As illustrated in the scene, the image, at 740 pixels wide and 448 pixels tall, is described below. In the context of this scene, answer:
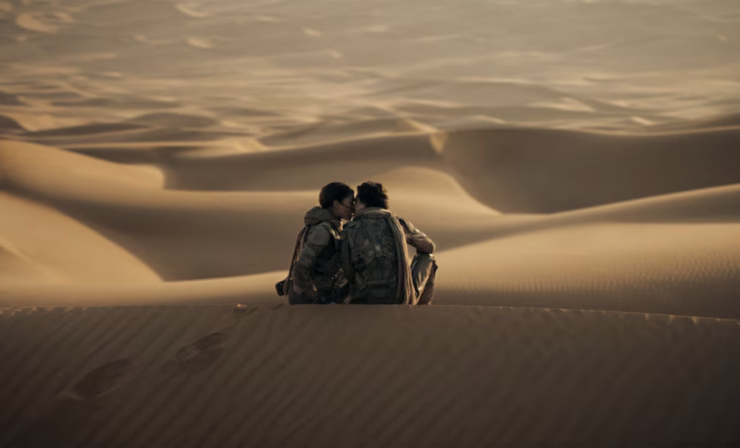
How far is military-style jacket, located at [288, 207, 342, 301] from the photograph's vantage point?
16.8 ft

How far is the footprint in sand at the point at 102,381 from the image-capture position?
191 inches

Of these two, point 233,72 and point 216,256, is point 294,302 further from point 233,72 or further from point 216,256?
point 233,72

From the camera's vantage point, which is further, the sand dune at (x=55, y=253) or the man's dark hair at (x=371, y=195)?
the sand dune at (x=55, y=253)

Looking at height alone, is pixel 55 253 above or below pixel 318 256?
below

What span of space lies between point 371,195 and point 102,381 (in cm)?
204

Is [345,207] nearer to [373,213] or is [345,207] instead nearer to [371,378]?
[373,213]

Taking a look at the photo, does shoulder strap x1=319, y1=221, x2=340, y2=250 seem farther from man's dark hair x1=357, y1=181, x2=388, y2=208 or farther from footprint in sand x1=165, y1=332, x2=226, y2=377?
footprint in sand x1=165, y1=332, x2=226, y2=377

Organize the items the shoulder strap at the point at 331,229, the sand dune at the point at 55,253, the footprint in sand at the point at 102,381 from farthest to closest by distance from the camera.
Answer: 1. the sand dune at the point at 55,253
2. the shoulder strap at the point at 331,229
3. the footprint in sand at the point at 102,381

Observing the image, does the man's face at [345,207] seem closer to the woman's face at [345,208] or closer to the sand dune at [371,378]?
the woman's face at [345,208]

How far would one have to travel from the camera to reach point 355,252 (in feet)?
16.9

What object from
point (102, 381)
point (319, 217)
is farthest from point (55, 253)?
point (319, 217)

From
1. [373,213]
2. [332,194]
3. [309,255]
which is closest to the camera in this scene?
[309,255]

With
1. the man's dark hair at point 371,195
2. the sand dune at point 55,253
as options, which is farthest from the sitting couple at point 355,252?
the sand dune at point 55,253

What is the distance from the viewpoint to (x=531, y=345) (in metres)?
5.08
